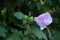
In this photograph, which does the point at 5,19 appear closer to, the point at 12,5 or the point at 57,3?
the point at 12,5

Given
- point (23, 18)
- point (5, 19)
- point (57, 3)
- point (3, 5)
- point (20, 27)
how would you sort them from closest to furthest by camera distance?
point (23, 18)
point (20, 27)
point (5, 19)
point (3, 5)
point (57, 3)

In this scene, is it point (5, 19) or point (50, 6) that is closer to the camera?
point (5, 19)

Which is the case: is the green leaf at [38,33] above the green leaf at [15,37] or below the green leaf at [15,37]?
above

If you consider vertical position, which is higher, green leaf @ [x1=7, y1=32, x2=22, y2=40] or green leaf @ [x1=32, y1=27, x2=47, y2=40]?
green leaf @ [x1=32, y1=27, x2=47, y2=40]

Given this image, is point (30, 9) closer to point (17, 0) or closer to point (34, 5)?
point (34, 5)

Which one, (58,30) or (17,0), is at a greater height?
(17,0)

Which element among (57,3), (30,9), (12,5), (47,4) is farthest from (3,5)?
(57,3)

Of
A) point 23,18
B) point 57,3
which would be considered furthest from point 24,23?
point 57,3

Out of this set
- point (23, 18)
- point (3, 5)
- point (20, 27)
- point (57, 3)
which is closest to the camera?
point (23, 18)

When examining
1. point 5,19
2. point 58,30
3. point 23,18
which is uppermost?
point 23,18
